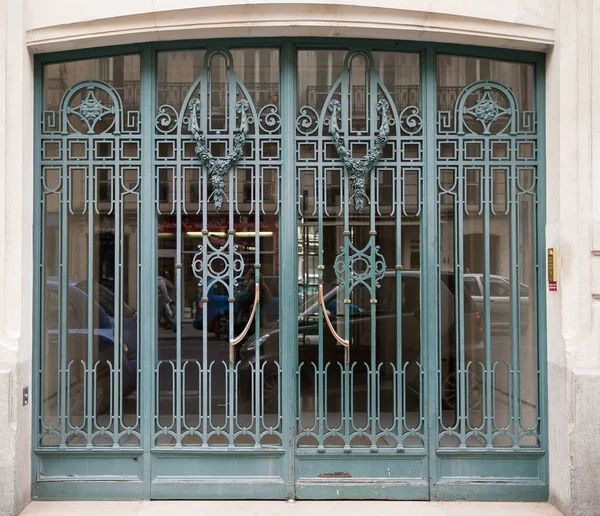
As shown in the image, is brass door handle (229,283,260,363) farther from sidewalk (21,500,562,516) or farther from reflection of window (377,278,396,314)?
sidewalk (21,500,562,516)

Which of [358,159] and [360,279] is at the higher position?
[358,159]

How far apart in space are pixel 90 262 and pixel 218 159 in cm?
153

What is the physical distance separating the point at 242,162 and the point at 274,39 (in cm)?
118

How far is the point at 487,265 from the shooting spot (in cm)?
590

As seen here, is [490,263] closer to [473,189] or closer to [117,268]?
[473,189]

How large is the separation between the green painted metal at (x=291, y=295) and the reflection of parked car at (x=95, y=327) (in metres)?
0.04

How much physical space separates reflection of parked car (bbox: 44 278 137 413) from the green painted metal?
0.13 feet

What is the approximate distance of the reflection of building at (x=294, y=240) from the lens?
580 cm

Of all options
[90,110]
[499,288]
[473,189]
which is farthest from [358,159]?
[90,110]

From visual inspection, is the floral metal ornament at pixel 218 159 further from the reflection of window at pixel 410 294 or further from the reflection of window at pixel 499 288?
the reflection of window at pixel 499 288

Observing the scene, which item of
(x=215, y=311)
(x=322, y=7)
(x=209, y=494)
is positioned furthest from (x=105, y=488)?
(x=322, y=7)

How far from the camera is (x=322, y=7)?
5559 millimetres

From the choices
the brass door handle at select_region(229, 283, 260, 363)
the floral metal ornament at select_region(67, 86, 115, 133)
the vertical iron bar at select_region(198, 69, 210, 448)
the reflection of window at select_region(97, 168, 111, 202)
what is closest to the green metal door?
the brass door handle at select_region(229, 283, 260, 363)

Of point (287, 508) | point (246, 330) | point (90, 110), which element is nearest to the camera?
point (287, 508)
